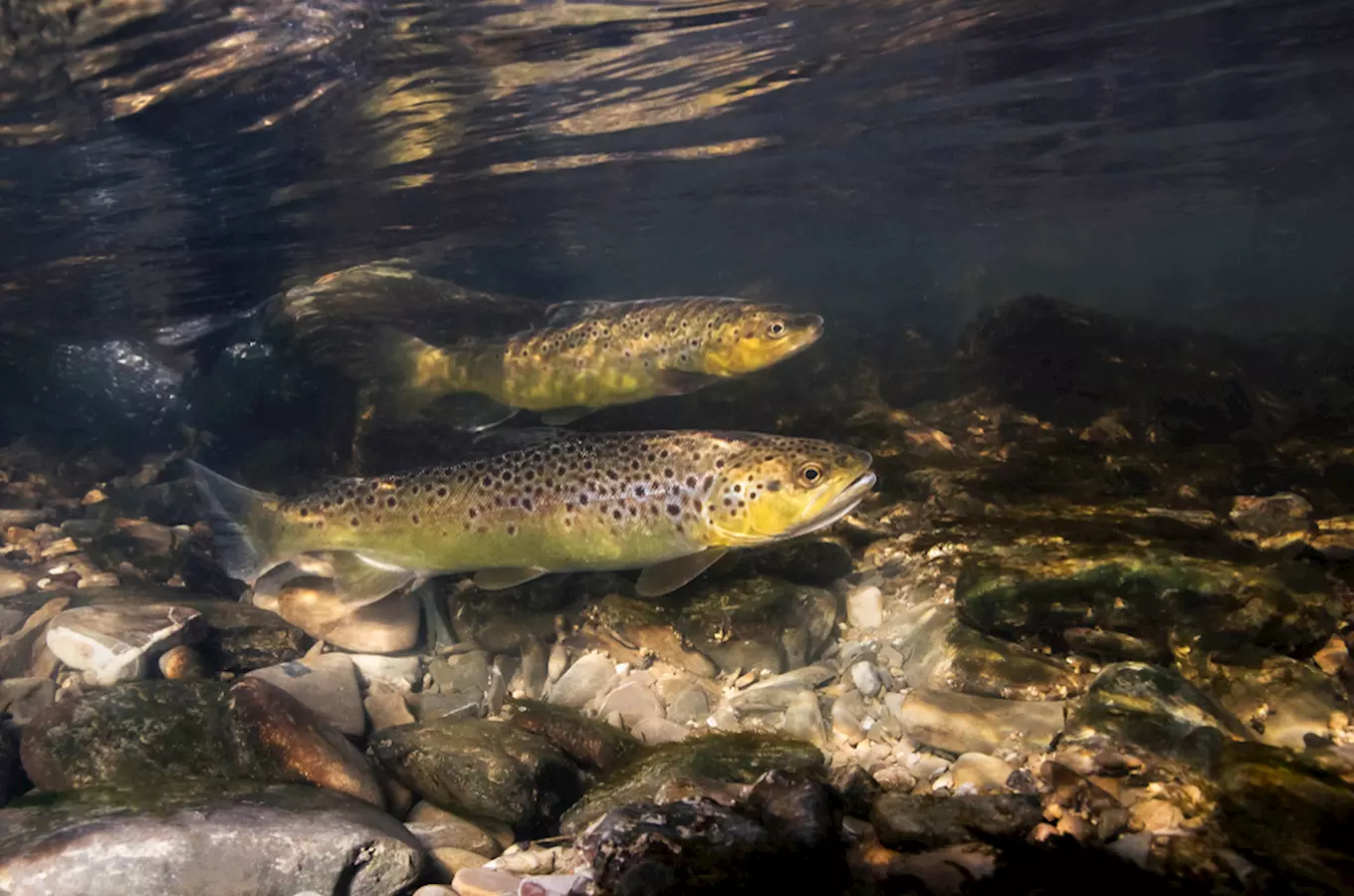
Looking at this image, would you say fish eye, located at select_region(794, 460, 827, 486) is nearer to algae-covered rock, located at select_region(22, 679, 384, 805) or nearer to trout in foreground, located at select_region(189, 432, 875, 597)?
trout in foreground, located at select_region(189, 432, 875, 597)

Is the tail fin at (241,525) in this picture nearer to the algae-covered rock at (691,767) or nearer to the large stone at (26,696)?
the large stone at (26,696)

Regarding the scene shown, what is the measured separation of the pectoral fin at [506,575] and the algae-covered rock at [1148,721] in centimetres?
374

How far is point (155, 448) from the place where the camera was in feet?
47.9

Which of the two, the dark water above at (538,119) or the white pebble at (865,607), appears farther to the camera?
the dark water above at (538,119)

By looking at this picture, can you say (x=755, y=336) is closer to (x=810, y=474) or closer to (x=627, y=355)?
(x=627, y=355)

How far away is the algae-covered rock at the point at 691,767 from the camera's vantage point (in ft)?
13.5

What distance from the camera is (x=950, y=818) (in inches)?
119

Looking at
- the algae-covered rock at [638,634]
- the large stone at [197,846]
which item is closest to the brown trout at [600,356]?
the algae-covered rock at [638,634]

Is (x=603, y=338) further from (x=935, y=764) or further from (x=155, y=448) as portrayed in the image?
(x=155, y=448)

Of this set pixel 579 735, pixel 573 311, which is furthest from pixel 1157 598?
pixel 573 311

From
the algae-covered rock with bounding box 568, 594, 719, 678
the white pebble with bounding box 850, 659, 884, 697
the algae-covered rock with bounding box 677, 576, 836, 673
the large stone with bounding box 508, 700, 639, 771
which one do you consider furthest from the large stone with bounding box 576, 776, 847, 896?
the algae-covered rock with bounding box 568, 594, 719, 678

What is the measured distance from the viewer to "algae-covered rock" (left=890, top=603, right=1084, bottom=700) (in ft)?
14.8

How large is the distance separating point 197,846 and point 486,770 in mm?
1534


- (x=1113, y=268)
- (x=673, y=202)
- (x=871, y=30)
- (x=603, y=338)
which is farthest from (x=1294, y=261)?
(x=603, y=338)
